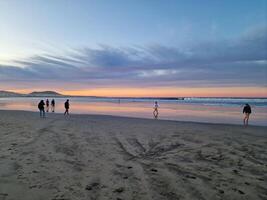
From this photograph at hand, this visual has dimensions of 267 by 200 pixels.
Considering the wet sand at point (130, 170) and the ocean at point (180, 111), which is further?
the ocean at point (180, 111)

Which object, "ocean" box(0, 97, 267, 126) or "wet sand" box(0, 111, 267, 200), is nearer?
"wet sand" box(0, 111, 267, 200)

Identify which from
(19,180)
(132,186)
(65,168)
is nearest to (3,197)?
(19,180)

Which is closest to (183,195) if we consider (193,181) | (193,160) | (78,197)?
(193,181)

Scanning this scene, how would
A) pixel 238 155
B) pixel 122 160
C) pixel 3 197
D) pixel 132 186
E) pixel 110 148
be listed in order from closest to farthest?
pixel 3 197 → pixel 132 186 → pixel 122 160 → pixel 238 155 → pixel 110 148

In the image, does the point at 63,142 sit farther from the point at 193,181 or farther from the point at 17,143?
the point at 193,181

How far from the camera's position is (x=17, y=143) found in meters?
10.4

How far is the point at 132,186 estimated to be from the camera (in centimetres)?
569

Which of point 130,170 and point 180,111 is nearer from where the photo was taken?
point 130,170

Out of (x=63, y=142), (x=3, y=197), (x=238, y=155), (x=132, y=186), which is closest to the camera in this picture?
(x=3, y=197)

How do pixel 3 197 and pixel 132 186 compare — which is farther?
pixel 132 186

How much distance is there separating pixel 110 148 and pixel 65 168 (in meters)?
3.09

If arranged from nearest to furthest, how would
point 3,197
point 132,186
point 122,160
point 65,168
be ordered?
point 3,197
point 132,186
point 65,168
point 122,160

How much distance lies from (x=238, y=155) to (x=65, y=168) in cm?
564

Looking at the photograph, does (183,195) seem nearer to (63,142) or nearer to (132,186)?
(132,186)
